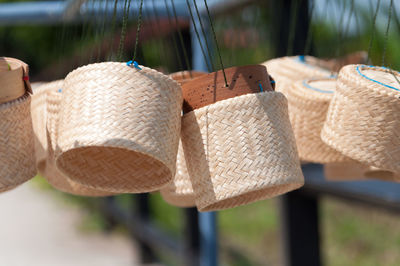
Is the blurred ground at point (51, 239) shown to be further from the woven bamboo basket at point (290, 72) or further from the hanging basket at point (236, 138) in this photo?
the hanging basket at point (236, 138)

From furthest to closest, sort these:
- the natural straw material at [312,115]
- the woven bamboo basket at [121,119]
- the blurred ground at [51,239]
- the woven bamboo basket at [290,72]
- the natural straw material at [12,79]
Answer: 1. the blurred ground at [51,239]
2. the woven bamboo basket at [290,72]
3. the natural straw material at [312,115]
4. the natural straw material at [12,79]
5. the woven bamboo basket at [121,119]

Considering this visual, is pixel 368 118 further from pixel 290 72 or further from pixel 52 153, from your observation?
pixel 52 153

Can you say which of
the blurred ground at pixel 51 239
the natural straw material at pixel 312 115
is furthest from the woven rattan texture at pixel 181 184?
the blurred ground at pixel 51 239

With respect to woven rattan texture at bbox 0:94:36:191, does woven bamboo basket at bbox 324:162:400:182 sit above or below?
below

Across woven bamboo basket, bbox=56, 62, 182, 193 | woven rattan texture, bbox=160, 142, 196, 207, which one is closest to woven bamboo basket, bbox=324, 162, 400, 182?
woven rattan texture, bbox=160, 142, 196, 207

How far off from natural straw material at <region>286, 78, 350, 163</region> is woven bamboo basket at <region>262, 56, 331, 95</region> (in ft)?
0.19

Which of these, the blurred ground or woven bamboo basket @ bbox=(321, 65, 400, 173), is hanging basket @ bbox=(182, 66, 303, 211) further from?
the blurred ground

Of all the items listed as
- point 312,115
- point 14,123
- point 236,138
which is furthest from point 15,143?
point 312,115

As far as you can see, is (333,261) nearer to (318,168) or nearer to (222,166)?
(318,168)

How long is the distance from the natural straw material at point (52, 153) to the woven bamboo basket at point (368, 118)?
398mm

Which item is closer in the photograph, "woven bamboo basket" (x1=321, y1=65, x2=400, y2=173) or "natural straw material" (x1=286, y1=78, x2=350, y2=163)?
"woven bamboo basket" (x1=321, y1=65, x2=400, y2=173)

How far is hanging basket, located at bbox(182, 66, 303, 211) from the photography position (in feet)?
2.43

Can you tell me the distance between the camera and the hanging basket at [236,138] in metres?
0.74

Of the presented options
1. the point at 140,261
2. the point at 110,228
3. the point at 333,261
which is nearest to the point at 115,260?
the point at 140,261
